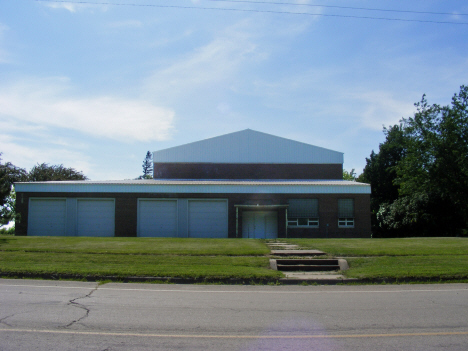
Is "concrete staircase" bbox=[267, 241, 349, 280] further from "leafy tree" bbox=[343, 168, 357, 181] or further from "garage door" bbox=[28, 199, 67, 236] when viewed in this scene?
"leafy tree" bbox=[343, 168, 357, 181]

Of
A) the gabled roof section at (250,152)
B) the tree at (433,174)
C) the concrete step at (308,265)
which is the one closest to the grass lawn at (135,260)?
the concrete step at (308,265)

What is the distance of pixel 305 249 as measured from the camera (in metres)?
18.3

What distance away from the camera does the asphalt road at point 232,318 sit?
609 cm

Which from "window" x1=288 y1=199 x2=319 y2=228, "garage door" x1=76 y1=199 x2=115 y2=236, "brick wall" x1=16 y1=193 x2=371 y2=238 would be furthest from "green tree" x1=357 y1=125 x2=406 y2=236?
"garage door" x1=76 y1=199 x2=115 y2=236

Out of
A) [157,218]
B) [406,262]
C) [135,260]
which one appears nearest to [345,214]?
[157,218]

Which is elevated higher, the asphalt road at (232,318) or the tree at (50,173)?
the tree at (50,173)

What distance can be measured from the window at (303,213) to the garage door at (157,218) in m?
9.19

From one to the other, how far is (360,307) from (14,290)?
8505 millimetres

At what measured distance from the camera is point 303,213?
3334 centimetres

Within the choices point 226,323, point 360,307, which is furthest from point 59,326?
point 360,307

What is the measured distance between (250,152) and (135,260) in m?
28.4

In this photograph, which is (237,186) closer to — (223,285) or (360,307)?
(223,285)

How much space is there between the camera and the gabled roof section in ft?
140

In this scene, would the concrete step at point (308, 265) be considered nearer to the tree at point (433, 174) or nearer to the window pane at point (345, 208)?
the window pane at point (345, 208)
